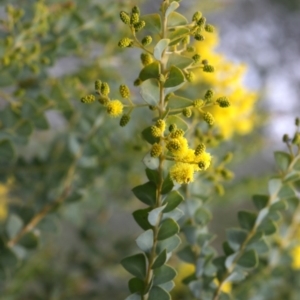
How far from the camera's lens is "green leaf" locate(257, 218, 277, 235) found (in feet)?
1.30

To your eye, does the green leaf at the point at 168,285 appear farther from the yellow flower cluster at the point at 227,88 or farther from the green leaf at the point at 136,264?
the yellow flower cluster at the point at 227,88

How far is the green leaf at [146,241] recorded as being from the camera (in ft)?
1.04

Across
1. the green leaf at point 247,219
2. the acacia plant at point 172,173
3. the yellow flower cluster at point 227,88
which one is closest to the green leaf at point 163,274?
the acacia plant at point 172,173

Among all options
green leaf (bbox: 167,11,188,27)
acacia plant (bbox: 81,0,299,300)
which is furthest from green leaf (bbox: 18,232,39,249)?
green leaf (bbox: 167,11,188,27)

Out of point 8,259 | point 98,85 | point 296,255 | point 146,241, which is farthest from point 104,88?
point 296,255

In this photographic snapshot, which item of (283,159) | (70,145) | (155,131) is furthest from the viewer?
(70,145)

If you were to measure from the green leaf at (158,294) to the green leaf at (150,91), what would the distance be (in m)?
0.12

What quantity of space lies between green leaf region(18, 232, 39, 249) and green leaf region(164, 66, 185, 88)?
0.74 ft

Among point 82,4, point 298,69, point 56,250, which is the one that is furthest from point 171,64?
point 298,69

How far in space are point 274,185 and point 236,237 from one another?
0.06m

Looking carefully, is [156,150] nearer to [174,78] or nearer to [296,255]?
[174,78]

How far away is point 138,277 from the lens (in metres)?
0.34

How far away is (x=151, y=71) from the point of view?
30 centimetres

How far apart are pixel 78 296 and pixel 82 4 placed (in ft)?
Result: 1.27
